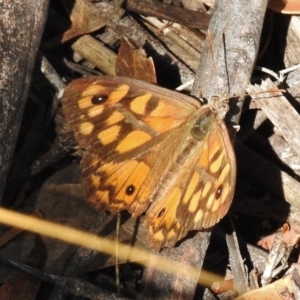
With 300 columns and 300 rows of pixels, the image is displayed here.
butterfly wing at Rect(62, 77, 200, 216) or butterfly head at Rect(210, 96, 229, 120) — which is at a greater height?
butterfly head at Rect(210, 96, 229, 120)

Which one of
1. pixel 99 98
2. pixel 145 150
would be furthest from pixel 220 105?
pixel 99 98

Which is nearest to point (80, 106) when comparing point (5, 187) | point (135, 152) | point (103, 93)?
point (103, 93)

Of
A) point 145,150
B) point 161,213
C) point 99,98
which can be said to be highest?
point 99,98

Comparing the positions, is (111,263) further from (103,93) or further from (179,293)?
(103,93)

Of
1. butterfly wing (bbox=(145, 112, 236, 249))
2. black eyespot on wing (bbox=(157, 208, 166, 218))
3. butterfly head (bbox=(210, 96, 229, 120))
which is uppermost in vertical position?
butterfly head (bbox=(210, 96, 229, 120))

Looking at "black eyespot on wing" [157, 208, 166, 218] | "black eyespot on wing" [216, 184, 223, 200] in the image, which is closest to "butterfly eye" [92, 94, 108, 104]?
"black eyespot on wing" [157, 208, 166, 218]

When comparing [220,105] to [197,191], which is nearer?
[197,191]

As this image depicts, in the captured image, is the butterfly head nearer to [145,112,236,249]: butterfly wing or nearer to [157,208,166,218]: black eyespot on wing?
[145,112,236,249]: butterfly wing

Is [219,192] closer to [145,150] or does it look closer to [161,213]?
[161,213]

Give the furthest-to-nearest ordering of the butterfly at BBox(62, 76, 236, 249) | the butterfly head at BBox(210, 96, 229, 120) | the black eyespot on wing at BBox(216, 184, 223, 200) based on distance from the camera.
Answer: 1. the butterfly head at BBox(210, 96, 229, 120)
2. the butterfly at BBox(62, 76, 236, 249)
3. the black eyespot on wing at BBox(216, 184, 223, 200)
